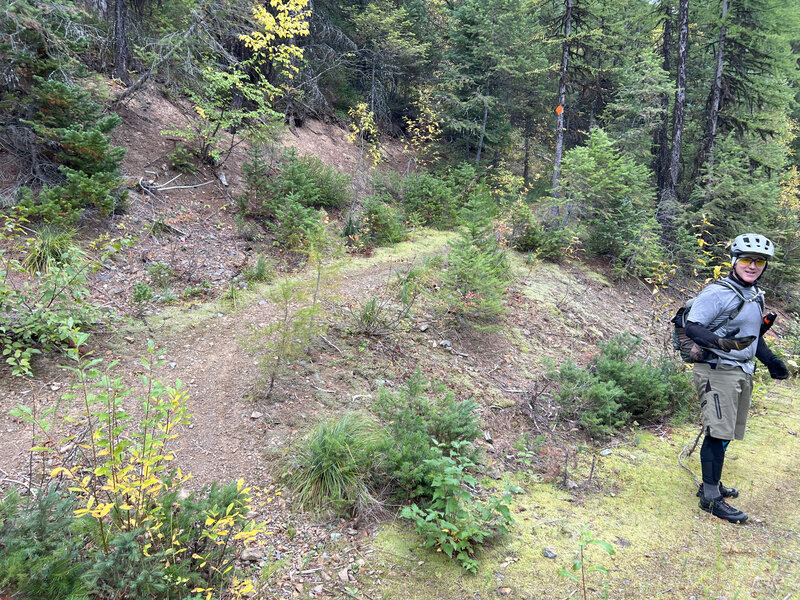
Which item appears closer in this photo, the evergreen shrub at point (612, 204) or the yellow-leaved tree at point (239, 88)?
the yellow-leaved tree at point (239, 88)

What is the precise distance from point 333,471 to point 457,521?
3.85 feet

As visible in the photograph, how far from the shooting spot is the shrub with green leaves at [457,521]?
3.11 meters

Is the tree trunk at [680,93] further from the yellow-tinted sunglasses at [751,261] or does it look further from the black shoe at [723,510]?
the black shoe at [723,510]

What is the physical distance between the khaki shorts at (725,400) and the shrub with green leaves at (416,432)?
2.07 meters

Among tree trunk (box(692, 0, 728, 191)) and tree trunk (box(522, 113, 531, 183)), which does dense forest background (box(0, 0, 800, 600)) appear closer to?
tree trunk (box(692, 0, 728, 191))

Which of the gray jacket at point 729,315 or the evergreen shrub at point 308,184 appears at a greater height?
the evergreen shrub at point 308,184

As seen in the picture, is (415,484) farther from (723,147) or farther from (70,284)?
(723,147)

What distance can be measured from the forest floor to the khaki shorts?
78cm

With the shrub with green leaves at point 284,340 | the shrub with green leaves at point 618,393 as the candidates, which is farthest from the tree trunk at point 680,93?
the shrub with green leaves at point 284,340

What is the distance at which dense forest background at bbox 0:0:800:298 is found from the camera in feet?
23.5

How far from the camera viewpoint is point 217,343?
579 cm

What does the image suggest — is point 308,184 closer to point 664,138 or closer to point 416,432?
point 416,432

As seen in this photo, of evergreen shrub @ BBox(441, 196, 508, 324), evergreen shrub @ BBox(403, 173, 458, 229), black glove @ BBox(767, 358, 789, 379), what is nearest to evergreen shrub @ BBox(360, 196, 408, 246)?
evergreen shrub @ BBox(403, 173, 458, 229)

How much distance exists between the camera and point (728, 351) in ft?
12.3
